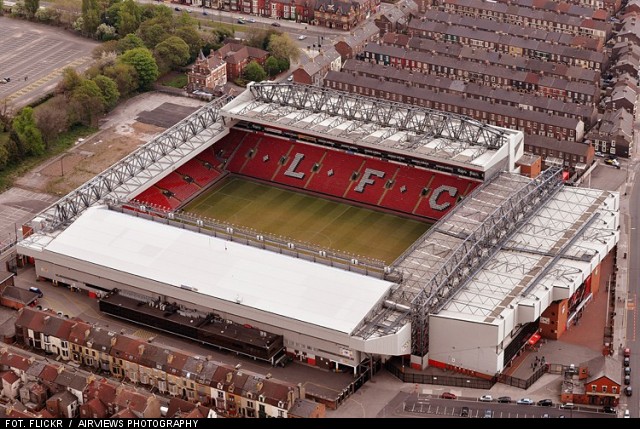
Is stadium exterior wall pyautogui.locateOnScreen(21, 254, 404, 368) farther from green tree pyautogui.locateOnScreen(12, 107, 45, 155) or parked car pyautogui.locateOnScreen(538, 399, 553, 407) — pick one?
green tree pyautogui.locateOnScreen(12, 107, 45, 155)

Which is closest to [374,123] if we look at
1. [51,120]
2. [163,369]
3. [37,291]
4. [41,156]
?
[51,120]

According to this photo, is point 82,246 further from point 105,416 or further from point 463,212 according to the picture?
point 463,212

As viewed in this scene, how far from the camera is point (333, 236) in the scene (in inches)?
6447

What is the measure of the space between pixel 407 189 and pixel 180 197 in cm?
2898

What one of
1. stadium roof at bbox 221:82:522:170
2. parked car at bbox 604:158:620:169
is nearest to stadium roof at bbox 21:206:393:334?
stadium roof at bbox 221:82:522:170

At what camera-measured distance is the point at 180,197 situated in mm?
171375

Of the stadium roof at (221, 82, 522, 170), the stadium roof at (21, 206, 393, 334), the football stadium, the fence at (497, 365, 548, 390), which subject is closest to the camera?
the fence at (497, 365, 548, 390)

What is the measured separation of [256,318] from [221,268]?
8.41 meters

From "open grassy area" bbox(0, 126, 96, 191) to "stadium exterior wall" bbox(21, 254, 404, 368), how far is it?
29.9 meters

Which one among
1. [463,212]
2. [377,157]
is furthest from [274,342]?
[377,157]

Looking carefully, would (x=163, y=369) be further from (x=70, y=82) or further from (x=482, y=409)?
(x=70, y=82)

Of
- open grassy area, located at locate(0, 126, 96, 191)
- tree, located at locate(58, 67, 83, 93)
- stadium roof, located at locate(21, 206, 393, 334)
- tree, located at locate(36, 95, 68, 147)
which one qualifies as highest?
tree, located at locate(58, 67, 83, 93)

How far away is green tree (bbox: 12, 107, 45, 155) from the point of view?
18362 centimetres

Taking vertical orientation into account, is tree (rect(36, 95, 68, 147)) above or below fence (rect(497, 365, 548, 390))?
above
